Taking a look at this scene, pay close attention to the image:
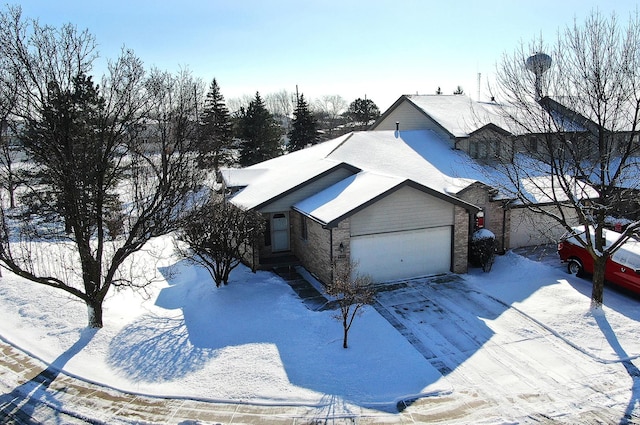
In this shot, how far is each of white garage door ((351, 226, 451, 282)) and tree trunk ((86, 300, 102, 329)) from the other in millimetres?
7992

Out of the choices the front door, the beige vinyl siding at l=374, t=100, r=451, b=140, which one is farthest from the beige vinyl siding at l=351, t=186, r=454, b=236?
the beige vinyl siding at l=374, t=100, r=451, b=140

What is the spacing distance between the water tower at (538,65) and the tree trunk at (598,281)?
4922 mm

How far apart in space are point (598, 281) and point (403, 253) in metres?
6.03

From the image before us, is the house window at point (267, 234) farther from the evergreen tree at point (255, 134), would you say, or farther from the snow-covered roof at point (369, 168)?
the evergreen tree at point (255, 134)

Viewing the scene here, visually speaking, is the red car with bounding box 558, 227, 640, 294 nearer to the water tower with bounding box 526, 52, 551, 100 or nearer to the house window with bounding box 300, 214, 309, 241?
the water tower with bounding box 526, 52, 551, 100

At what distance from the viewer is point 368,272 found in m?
16.7

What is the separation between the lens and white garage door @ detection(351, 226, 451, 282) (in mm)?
16578

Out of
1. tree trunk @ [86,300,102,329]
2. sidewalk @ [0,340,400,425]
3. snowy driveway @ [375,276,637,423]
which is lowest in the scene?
sidewalk @ [0,340,400,425]

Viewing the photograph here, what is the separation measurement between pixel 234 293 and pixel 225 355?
4073 millimetres

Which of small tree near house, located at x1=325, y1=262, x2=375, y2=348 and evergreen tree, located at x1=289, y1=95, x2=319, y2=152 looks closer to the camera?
small tree near house, located at x1=325, y1=262, x2=375, y2=348

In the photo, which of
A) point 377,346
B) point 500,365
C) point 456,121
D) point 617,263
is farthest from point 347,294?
point 456,121

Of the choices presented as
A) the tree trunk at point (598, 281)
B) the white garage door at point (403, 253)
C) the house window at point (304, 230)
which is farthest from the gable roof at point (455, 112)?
the tree trunk at point (598, 281)

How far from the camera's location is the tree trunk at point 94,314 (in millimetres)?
13423

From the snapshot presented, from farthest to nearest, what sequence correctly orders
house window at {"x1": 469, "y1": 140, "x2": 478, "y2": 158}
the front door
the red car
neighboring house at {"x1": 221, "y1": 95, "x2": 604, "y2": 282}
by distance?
house window at {"x1": 469, "y1": 140, "x2": 478, "y2": 158} → the front door → neighboring house at {"x1": 221, "y1": 95, "x2": 604, "y2": 282} → the red car
